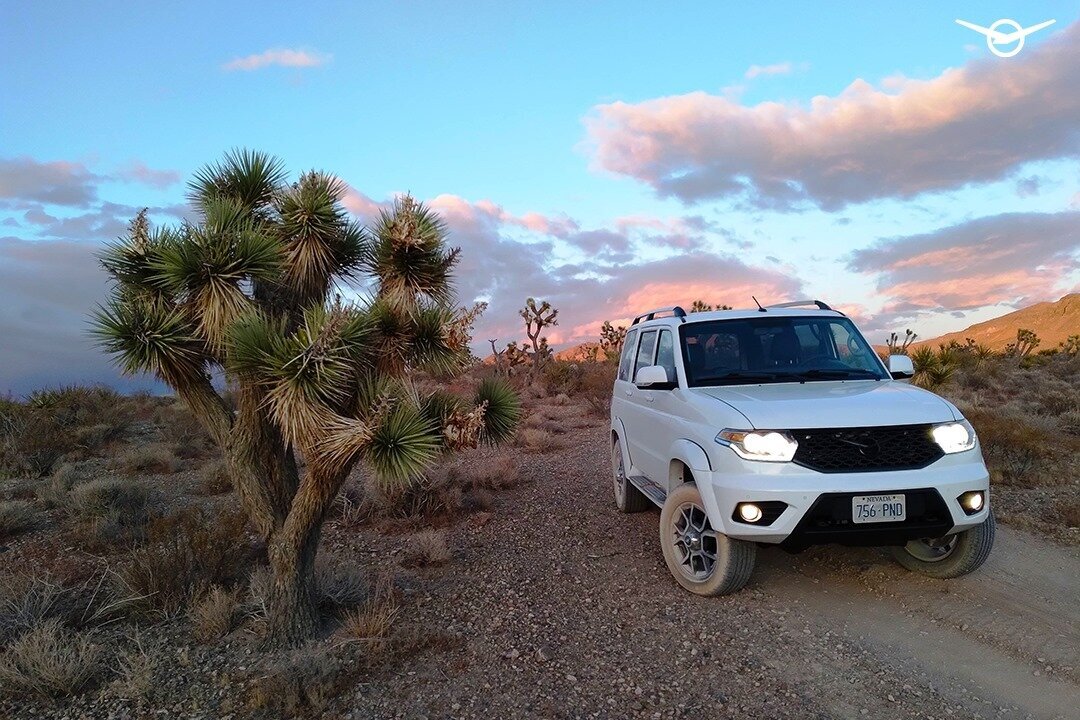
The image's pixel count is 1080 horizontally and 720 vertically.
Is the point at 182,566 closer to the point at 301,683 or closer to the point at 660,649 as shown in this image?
the point at 301,683

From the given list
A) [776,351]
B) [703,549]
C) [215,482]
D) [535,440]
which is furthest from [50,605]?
[535,440]

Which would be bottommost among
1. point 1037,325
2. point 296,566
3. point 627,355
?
point 296,566

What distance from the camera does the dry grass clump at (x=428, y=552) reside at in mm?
6328

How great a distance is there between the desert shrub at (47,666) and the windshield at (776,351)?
4.79 meters

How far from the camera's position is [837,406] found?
4.81m

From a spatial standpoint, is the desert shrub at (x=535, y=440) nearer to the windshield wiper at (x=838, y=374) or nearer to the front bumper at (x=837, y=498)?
the windshield wiper at (x=838, y=374)

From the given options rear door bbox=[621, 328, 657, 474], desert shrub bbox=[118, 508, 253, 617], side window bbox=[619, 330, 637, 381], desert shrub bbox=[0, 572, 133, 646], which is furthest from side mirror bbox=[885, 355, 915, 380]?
desert shrub bbox=[0, 572, 133, 646]

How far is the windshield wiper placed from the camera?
587 cm

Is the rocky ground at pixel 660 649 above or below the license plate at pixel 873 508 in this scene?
below

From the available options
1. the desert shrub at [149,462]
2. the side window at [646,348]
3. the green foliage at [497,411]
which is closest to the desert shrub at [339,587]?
the green foliage at [497,411]

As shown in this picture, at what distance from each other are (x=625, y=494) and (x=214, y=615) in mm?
4455

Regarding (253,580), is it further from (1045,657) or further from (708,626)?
(1045,657)

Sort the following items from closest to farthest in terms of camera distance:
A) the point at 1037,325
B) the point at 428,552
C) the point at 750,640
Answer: the point at 750,640
the point at 428,552
the point at 1037,325

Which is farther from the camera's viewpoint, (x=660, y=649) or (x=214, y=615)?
(x=214, y=615)
